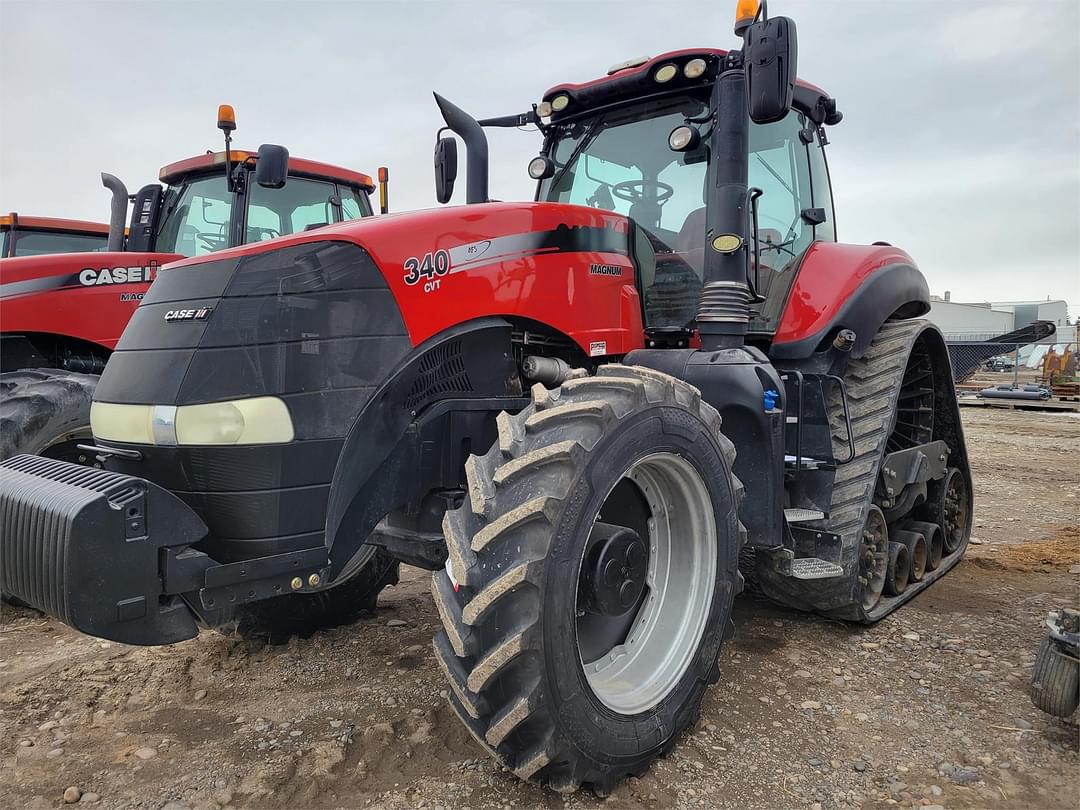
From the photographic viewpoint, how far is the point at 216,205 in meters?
5.78

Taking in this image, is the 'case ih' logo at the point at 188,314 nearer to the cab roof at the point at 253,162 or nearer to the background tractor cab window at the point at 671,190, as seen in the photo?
the background tractor cab window at the point at 671,190

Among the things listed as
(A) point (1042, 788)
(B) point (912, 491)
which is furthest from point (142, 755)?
(B) point (912, 491)

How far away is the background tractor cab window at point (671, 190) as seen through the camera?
11.9 ft

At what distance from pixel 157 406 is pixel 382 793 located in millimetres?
1419

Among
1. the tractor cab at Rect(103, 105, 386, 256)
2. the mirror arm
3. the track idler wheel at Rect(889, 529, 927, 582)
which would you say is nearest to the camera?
the mirror arm

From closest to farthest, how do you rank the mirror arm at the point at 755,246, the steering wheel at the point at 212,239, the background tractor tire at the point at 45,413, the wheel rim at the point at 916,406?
the mirror arm at the point at 755,246
the background tractor tire at the point at 45,413
the wheel rim at the point at 916,406
the steering wheel at the point at 212,239

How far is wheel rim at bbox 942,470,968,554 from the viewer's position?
5094mm

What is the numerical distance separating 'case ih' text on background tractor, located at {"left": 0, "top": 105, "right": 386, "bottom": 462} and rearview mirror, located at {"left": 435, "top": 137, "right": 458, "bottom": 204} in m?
0.83

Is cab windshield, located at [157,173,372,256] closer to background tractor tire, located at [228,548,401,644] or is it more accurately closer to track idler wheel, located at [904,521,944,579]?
background tractor tire, located at [228,548,401,644]

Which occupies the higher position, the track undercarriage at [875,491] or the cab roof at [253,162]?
the cab roof at [253,162]

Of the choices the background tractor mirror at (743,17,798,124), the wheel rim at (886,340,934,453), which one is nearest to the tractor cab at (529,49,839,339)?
the background tractor mirror at (743,17,798,124)

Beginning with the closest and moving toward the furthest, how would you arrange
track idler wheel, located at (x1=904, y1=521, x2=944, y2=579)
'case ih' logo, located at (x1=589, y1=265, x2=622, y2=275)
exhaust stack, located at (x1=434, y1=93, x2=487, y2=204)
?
exhaust stack, located at (x1=434, y1=93, x2=487, y2=204) < 'case ih' logo, located at (x1=589, y1=265, x2=622, y2=275) < track idler wheel, located at (x1=904, y1=521, x2=944, y2=579)

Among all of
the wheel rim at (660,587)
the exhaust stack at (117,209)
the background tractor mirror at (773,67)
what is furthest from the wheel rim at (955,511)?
the exhaust stack at (117,209)

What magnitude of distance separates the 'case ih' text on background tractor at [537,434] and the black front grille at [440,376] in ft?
0.05
